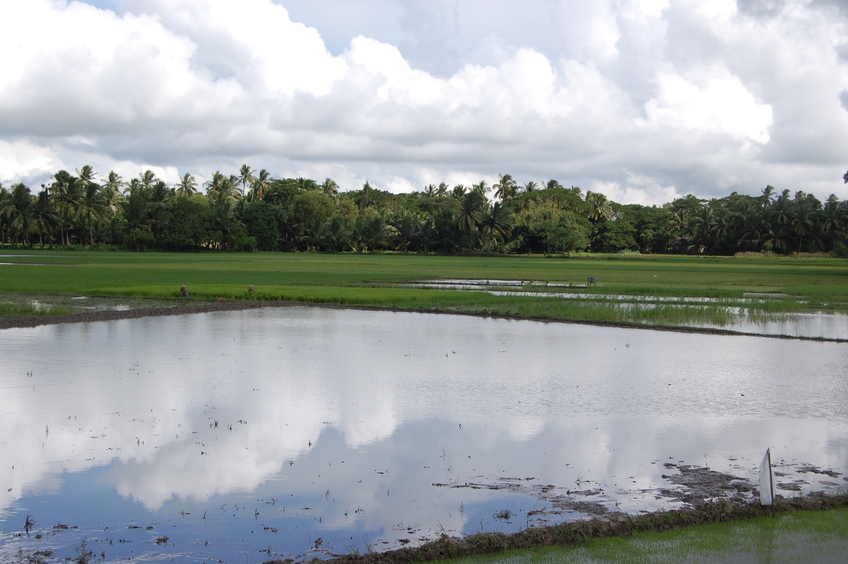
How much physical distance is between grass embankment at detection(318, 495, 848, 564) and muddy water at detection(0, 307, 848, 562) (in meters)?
0.41

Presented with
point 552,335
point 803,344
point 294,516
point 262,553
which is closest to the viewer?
point 262,553

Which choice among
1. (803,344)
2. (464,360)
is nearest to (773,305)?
(803,344)

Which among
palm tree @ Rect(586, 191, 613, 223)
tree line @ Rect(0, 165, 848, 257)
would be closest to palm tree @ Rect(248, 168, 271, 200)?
tree line @ Rect(0, 165, 848, 257)

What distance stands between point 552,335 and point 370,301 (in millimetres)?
10060

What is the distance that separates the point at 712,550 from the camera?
6.47 metres

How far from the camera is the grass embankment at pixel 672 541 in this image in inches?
249

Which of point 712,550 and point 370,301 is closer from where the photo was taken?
point 712,550

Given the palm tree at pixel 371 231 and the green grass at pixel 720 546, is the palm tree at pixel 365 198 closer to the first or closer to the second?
the palm tree at pixel 371 231

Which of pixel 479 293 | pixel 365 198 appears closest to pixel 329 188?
pixel 365 198

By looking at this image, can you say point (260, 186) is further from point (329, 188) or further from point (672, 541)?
point (672, 541)

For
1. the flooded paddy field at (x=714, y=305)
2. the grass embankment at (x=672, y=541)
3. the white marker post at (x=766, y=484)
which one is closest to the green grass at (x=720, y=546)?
the grass embankment at (x=672, y=541)

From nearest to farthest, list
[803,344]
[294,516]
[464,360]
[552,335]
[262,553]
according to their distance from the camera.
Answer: [262,553], [294,516], [464,360], [803,344], [552,335]

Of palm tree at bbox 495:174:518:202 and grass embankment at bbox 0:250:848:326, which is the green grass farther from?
palm tree at bbox 495:174:518:202

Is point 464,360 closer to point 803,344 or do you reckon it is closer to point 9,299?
point 803,344
